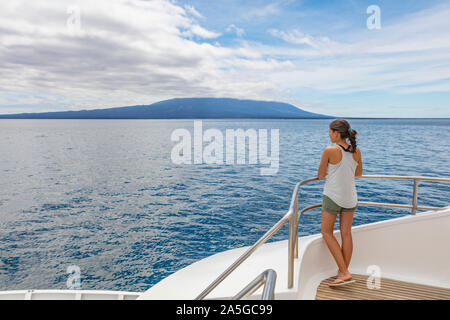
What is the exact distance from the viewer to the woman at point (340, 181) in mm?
2309

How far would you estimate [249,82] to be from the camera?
12206cm

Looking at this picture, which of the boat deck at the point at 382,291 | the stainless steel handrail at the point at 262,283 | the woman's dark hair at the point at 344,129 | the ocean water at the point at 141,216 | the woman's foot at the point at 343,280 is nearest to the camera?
the stainless steel handrail at the point at 262,283

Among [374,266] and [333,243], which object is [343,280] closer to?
[333,243]

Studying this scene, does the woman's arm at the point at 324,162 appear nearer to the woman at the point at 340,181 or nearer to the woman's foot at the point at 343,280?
the woman at the point at 340,181

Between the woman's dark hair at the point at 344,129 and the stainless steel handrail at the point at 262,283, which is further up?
the woman's dark hair at the point at 344,129

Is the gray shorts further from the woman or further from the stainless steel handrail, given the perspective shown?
the stainless steel handrail

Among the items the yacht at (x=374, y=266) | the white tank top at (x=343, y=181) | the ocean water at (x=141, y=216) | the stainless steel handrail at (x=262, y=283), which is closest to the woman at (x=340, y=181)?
the white tank top at (x=343, y=181)

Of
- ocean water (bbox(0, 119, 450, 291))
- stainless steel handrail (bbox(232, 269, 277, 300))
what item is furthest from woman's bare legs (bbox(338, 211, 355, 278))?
ocean water (bbox(0, 119, 450, 291))

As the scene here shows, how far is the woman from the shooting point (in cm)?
231

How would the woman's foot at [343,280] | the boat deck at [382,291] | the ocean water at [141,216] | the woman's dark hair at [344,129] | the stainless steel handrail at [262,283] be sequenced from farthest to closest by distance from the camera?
the ocean water at [141,216] → the woman's foot at [343,280] → the boat deck at [382,291] → the woman's dark hair at [344,129] → the stainless steel handrail at [262,283]

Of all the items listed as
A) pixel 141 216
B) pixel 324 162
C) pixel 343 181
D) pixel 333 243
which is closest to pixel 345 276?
pixel 333 243

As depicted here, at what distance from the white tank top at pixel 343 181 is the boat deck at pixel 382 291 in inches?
30.2

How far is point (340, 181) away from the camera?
7.73ft
